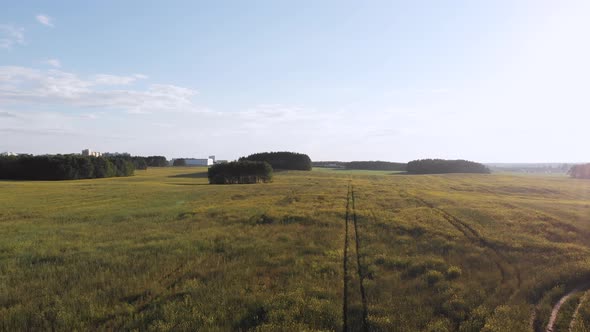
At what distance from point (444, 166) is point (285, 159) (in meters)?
48.6

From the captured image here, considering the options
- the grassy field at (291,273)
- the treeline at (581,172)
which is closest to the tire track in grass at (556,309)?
the grassy field at (291,273)

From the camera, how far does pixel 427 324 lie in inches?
333

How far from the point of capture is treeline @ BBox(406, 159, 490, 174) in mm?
116125

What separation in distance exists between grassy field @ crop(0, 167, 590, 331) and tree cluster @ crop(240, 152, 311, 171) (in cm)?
9263

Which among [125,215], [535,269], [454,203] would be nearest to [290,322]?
[535,269]

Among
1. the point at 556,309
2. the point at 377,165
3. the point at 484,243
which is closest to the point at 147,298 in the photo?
the point at 556,309

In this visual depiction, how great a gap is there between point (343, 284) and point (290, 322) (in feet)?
9.56

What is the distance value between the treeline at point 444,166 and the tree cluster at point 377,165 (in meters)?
19.2

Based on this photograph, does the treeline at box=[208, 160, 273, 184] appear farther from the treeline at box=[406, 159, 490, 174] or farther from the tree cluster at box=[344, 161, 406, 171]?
the tree cluster at box=[344, 161, 406, 171]

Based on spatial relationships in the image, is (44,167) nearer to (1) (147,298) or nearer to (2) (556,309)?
(1) (147,298)

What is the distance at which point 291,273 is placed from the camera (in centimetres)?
1200

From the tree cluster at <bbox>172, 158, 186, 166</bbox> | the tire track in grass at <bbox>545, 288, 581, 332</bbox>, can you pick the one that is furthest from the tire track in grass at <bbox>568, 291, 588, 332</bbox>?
the tree cluster at <bbox>172, 158, 186, 166</bbox>

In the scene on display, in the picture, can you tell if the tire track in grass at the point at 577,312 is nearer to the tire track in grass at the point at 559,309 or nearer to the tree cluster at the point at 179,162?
the tire track in grass at the point at 559,309

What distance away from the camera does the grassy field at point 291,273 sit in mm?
8695
